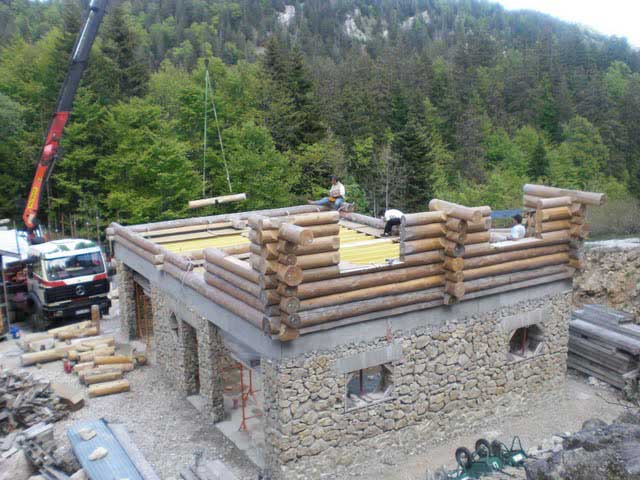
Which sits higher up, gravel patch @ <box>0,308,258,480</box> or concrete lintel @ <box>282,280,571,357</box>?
concrete lintel @ <box>282,280,571,357</box>

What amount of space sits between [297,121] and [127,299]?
2612 centimetres

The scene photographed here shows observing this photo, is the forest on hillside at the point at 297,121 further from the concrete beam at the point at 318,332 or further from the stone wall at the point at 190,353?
the concrete beam at the point at 318,332

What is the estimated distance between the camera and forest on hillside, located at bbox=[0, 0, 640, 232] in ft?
119

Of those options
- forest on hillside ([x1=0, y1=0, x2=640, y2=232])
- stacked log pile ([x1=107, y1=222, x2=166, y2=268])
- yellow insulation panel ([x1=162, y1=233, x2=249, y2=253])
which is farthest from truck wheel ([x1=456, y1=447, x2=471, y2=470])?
forest on hillside ([x1=0, y1=0, x2=640, y2=232])

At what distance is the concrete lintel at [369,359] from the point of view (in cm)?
1090

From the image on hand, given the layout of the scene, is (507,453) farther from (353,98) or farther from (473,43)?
(473,43)

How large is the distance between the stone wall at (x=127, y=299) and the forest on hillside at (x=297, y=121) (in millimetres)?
13962

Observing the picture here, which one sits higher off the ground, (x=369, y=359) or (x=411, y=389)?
(x=369, y=359)

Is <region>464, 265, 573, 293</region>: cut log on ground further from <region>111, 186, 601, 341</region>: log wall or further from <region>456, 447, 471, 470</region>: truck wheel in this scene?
<region>456, 447, 471, 470</region>: truck wheel

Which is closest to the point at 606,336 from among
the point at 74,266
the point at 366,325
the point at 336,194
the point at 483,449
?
the point at 483,449

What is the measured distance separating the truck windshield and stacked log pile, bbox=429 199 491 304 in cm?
1232

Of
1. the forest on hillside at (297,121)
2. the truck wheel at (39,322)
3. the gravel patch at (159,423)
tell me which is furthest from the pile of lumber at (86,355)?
the forest on hillside at (297,121)

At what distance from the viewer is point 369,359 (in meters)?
11.2

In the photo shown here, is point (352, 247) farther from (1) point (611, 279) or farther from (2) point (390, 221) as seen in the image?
(1) point (611, 279)
